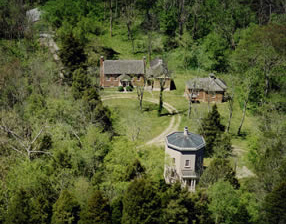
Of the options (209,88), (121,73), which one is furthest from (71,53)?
(209,88)

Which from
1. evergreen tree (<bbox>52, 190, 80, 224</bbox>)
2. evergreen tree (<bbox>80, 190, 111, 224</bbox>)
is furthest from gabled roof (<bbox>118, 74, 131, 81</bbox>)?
evergreen tree (<bbox>80, 190, 111, 224</bbox>)

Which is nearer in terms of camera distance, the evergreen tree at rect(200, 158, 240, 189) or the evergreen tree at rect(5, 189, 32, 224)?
the evergreen tree at rect(5, 189, 32, 224)

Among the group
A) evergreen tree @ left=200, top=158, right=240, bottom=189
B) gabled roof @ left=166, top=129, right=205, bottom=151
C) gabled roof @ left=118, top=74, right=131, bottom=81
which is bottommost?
evergreen tree @ left=200, top=158, right=240, bottom=189

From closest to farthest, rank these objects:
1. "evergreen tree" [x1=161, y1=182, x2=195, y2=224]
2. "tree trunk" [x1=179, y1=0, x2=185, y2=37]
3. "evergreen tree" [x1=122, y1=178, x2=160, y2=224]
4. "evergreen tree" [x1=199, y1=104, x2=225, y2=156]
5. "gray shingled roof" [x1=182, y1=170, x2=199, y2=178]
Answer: "evergreen tree" [x1=161, y1=182, x2=195, y2=224] < "evergreen tree" [x1=122, y1=178, x2=160, y2=224] < "gray shingled roof" [x1=182, y1=170, x2=199, y2=178] < "evergreen tree" [x1=199, y1=104, x2=225, y2=156] < "tree trunk" [x1=179, y1=0, x2=185, y2=37]

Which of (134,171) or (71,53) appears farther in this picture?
(71,53)

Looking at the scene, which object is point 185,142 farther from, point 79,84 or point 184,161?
point 79,84

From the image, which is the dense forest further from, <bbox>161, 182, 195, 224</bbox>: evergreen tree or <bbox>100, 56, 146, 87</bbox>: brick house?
<bbox>100, 56, 146, 87</bbox>: brick house

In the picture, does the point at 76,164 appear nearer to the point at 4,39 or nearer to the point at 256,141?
the point at 256,141
